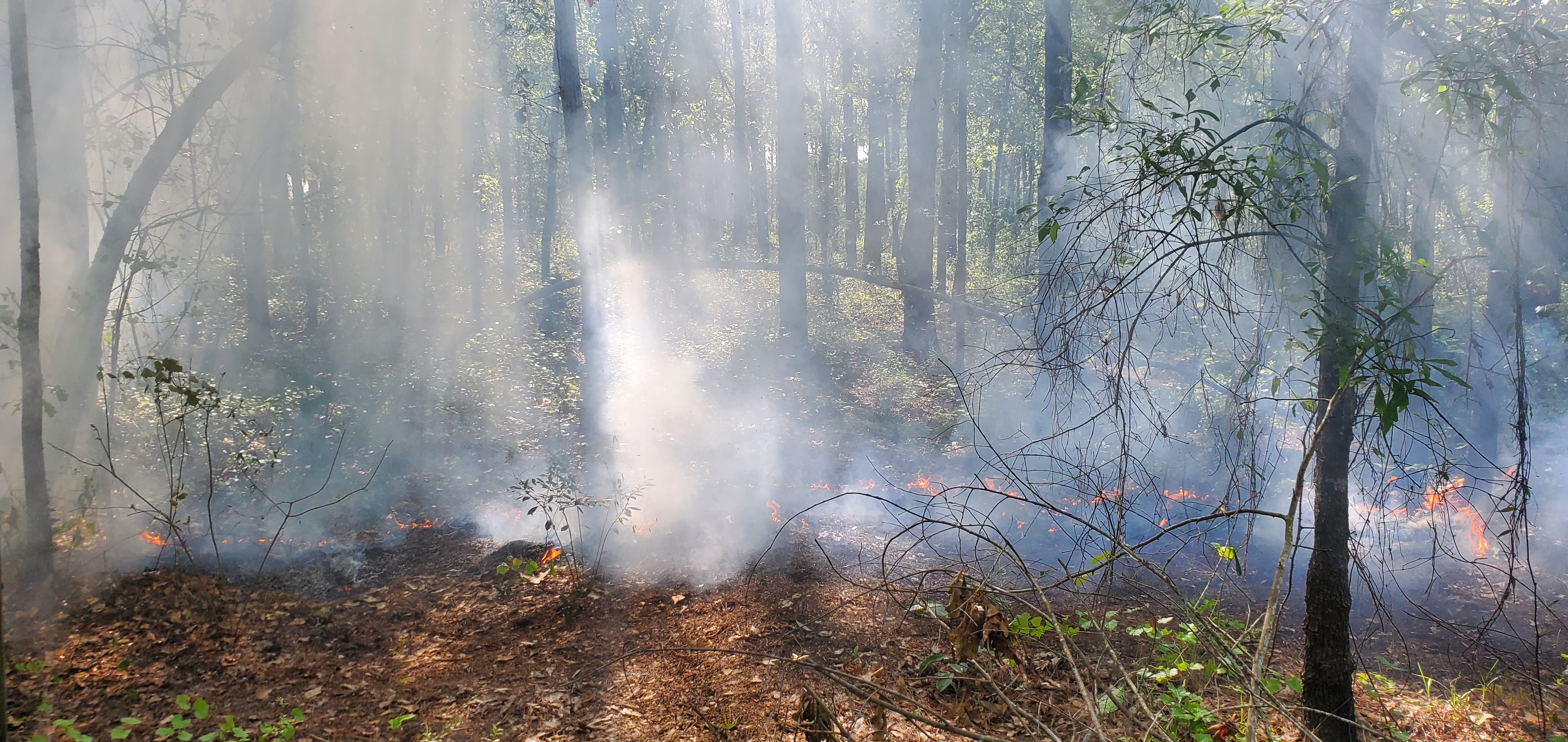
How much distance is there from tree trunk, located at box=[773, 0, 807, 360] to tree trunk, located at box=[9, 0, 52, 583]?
1037 centimetres

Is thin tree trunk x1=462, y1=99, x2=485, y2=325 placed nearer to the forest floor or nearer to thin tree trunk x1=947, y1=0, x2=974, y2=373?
thin tree trunk x1=947, y1=0, x2=974, y2=373

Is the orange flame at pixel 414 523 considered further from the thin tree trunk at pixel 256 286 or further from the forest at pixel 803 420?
the thin tree trunk at pixel 256 286

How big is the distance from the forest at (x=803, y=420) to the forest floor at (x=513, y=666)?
Answer: 4 centimetres

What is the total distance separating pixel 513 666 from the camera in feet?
17.6

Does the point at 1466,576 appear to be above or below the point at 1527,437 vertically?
below

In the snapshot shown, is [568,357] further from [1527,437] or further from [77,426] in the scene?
[1527,437]

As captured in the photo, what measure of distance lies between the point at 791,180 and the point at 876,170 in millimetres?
8342

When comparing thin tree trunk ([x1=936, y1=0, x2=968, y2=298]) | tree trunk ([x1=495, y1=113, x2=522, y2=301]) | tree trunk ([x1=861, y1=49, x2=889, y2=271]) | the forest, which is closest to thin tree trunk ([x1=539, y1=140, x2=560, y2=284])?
the forest

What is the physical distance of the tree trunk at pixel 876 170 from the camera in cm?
2059

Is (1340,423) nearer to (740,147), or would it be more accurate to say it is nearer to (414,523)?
(414,523)

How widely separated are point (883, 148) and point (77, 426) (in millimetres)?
23940

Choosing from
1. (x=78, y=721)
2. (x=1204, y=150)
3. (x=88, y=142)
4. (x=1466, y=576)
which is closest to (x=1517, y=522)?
(x=1204, y=150)

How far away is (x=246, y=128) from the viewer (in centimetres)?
1232

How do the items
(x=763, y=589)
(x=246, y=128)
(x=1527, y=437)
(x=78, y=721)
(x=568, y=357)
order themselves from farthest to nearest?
1. (x=568, y=357)
2. (x=246, y=128)
3. (x=763, y=589)
4. (x=78, y=721)
5. (x=1527, y=437)
